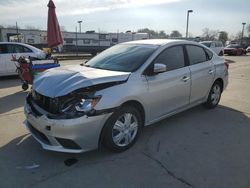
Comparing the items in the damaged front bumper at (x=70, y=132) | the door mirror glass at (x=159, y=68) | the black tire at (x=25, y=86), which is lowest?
the black tire at (x=25, y=86)

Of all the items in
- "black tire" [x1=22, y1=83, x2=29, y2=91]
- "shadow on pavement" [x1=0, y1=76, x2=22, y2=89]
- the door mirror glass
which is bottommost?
"shadow on pavement" [x1=0, y1=76, x2=22, y2=89]

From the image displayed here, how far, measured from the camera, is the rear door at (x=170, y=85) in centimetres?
446

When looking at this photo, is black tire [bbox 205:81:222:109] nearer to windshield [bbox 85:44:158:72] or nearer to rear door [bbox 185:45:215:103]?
rear door [bbox 185:45:215:103]

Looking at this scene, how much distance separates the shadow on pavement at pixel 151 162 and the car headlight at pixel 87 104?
0.80 m

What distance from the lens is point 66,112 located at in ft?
11.6

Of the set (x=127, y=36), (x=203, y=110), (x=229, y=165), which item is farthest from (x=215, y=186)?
(x=127, y=36)

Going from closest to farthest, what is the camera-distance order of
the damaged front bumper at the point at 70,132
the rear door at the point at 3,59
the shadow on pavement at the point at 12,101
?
1. the damaged front bumper at the point at 70,132
2. the shadow on pavement at the point at 12,101
3. the rear door at the point at 3,59

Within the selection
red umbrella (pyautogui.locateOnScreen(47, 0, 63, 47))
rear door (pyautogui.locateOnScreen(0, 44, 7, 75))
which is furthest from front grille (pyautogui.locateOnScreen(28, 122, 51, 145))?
rear door (pyautogui.locateOnScreen(0, 44, 7, 75))

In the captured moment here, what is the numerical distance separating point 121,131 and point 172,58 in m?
1.82

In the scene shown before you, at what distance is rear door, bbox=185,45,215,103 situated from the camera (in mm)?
5402

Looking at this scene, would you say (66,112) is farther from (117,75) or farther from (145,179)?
(145,179)

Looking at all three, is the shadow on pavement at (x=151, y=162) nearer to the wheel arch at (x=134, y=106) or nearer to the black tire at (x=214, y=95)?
the wheel arch at (x=134, y=106)

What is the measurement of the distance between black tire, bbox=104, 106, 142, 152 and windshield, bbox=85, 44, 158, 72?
28.5 inches

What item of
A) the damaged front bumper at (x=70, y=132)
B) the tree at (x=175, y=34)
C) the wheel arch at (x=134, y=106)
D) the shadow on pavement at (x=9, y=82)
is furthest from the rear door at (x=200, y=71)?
the tree at (x=175, y=34)
